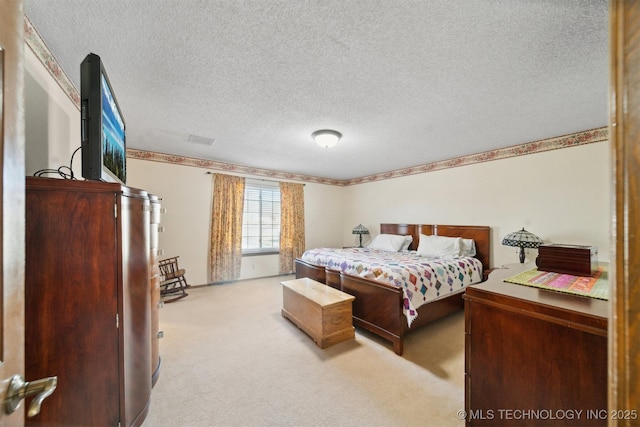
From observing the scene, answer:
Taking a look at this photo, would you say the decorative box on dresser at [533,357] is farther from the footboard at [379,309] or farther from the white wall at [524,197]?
the white wall at [524,197]

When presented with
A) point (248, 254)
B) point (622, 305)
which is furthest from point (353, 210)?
point (622, 305)

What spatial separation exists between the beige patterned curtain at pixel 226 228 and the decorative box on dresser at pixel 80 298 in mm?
3187

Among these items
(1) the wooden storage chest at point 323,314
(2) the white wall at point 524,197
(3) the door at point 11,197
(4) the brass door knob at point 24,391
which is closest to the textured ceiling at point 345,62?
(2) the white wall at point 524,197

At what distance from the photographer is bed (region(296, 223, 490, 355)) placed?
7.57 ft

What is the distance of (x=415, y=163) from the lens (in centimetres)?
447

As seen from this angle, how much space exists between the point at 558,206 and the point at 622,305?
145 inches

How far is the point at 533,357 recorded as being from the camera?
1.05 m

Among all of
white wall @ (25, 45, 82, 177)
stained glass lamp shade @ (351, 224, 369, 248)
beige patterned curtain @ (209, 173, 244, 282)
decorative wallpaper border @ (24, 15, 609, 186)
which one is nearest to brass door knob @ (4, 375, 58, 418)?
white wall @ (25, 45, 82, 177)

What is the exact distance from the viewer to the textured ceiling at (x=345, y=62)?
1.26 m

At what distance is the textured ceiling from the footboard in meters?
1.82

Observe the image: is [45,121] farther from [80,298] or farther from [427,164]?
[427,164]

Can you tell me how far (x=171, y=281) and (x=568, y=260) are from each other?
477 cm

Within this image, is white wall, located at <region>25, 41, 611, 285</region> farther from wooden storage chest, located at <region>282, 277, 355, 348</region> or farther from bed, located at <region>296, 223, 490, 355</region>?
wooden storage chest, located at <region>282, 277, 355, 348</region>

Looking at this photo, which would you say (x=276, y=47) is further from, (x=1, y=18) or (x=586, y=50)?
(x=586, y=50)
